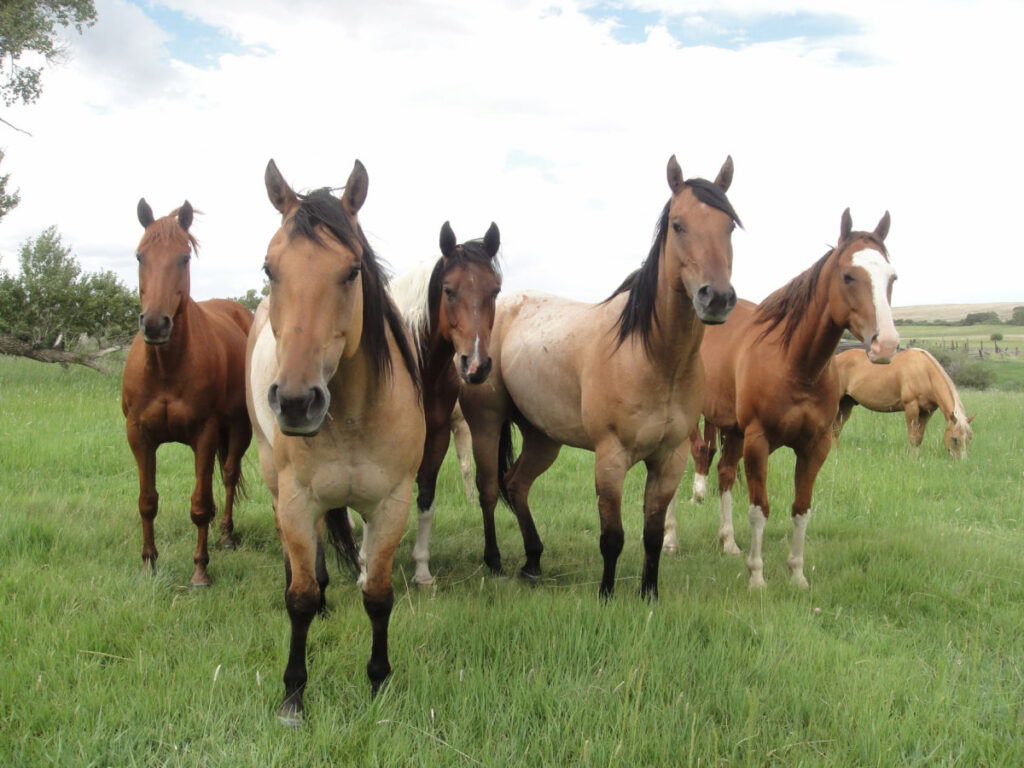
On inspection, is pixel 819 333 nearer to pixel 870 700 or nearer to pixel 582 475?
pixel 870 700

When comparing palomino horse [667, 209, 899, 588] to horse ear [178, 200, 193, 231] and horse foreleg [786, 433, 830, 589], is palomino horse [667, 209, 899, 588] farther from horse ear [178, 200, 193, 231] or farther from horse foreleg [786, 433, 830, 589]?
horse ear [178, 200, 193, 231]

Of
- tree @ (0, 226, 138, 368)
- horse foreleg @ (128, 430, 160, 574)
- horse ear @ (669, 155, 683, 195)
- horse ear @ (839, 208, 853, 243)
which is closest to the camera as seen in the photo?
horse ear @ (669, 155, 683, 195)

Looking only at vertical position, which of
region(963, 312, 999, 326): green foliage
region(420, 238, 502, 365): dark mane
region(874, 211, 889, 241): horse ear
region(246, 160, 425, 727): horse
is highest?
region(963, 312, 999, 326): green foliage

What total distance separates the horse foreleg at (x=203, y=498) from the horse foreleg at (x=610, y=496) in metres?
2.77

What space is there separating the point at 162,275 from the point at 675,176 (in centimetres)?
335

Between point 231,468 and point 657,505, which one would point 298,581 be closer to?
point 657,505

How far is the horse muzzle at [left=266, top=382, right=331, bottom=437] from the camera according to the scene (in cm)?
218

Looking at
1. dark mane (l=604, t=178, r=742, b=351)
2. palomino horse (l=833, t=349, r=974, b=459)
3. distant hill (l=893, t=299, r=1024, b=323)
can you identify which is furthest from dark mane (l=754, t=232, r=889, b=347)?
distant hill (l=893, t=299, r=1024, b=323)

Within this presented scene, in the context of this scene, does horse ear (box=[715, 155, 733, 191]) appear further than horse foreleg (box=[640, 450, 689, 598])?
No

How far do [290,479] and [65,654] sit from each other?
150cm

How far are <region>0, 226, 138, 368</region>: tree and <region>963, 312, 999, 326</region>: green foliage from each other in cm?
7387

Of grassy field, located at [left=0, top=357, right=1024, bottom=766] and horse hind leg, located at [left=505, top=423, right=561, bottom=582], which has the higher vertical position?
horse hind leg, located at [left=505, top=423, right=561, bottom=582]

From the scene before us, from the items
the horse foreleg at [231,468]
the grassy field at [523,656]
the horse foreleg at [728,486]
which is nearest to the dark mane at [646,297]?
the grassy field at [523,656]

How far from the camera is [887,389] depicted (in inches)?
437
